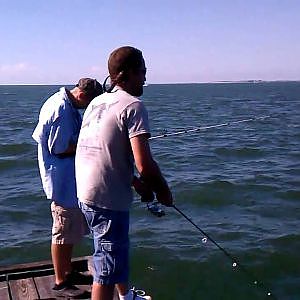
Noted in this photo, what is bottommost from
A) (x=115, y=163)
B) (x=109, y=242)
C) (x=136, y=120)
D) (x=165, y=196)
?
(x=109, y=242)

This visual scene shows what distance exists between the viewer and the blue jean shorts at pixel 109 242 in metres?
3.72

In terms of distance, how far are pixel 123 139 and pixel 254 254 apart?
18.0 ft

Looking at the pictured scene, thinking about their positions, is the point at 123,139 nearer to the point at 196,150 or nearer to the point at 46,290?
the point at 46,290

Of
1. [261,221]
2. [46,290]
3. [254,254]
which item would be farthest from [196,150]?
[46,290]

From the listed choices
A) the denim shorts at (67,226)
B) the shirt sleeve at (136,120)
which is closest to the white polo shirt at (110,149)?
the shirt sleeve at (136,120)

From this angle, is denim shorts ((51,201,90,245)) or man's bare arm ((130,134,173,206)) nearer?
man's bare arm ((130,134,173,206))

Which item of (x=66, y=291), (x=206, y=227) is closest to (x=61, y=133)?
(x=66, y=291)

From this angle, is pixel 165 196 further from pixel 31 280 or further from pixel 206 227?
pixel 206 227

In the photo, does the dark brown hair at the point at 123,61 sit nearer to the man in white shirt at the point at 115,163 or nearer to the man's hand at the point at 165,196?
the man in white shirt at the point at 115,163

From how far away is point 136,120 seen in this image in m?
3.46

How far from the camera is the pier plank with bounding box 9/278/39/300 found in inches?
195

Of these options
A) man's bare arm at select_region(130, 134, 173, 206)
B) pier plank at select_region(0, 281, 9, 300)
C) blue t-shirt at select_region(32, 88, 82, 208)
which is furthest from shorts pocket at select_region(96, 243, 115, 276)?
pier plank at select_region(0, 281, 9, 300)

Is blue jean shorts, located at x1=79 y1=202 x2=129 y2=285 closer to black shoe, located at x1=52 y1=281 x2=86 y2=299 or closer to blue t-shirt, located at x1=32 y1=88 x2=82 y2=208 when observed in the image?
blue t-shirt, located at x1=32 y1=88 x2=82 y2=208

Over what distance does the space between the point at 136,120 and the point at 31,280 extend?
2650 millimetres
